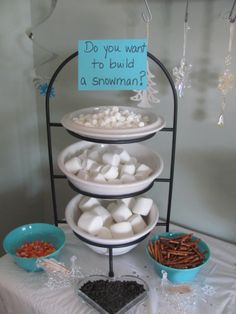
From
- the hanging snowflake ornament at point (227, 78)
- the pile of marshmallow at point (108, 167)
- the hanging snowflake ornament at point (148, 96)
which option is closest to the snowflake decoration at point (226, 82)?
the hanging snowflake ornament at point (227, 78)

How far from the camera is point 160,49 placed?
1.05m

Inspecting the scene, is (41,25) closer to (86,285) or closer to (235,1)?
(235,1)

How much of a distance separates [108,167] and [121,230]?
0.53 feet

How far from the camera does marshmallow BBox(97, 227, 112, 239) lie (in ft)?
2.88

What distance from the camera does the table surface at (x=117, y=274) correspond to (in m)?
0.81

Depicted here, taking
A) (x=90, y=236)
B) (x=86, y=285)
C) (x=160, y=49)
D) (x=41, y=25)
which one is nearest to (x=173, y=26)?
(x=160, y=49)

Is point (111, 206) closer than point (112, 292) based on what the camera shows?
No

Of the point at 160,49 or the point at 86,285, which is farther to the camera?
the point at 160,49

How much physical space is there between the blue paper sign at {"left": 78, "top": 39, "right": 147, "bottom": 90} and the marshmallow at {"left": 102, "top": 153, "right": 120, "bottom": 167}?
0.57 feet

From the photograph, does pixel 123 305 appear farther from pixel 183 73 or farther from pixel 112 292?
pixel 183 73

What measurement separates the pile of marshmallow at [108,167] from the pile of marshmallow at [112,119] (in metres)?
0.09

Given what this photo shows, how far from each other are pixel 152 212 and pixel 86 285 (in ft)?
0.84

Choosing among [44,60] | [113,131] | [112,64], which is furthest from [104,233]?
[44,60]

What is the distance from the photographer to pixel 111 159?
0.90m
